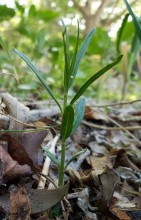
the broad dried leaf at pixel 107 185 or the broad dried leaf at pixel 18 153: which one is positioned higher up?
the broad dried leaf at pixel 18 153

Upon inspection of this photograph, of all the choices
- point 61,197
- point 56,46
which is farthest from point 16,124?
point 56,46

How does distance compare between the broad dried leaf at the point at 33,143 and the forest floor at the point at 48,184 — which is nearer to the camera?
the forest floor at the point at 48,184

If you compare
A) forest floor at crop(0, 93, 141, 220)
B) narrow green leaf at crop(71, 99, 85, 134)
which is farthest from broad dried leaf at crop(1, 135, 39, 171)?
narrow green leaf at crop(71, 99, 85, 134)

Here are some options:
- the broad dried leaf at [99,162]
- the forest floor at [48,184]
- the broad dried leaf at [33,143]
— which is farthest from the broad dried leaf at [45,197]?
the broad dried leaf at [99,162]

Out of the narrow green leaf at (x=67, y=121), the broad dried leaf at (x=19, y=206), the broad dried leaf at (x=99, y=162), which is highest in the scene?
the narrow green leaf at (x=67, y=121)

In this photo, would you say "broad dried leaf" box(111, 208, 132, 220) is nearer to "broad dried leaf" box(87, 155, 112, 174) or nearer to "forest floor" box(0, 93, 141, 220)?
"forest floor" box(0, 93, 141, 220)

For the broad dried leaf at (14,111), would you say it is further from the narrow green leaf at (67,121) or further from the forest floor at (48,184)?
the narrow green leaf at (67,121)

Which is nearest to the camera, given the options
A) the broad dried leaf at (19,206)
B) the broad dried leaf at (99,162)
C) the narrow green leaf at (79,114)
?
the broad dried leaf at (19,206)
